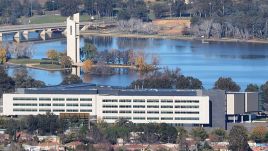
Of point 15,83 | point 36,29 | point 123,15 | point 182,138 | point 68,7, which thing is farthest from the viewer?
point 68,7

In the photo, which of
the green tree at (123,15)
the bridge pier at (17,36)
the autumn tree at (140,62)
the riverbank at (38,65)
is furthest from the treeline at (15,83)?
the green tree at (123,15)

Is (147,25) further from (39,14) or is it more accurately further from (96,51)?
(96,51)

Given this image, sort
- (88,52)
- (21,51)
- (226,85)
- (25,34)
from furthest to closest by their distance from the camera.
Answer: (25,34), (21,51), (88,52), (226,85)

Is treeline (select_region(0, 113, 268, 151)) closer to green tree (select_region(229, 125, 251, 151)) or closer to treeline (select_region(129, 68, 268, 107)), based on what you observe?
green tree (select_region(229, 125, 251, 151))

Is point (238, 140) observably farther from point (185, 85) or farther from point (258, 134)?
point (185, 85)

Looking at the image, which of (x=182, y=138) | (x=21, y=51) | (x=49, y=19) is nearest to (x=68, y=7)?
(x=49, y=19)

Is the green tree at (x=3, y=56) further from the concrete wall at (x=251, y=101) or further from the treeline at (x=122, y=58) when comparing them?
the concrete wall at (x=251, y=101)
